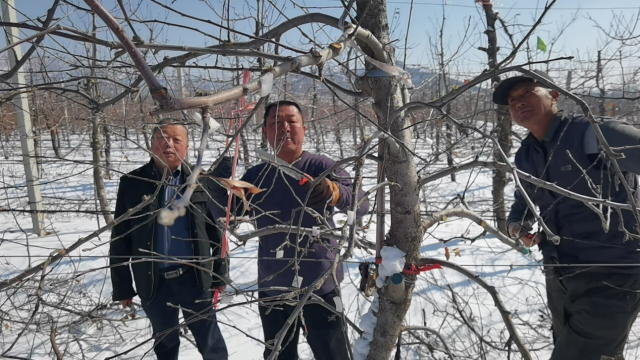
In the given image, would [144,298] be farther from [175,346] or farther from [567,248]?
[567,248]

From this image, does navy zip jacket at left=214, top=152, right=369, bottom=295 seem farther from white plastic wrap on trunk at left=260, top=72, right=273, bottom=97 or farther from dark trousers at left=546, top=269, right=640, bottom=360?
white plastic wrap on trunk at left=260, top=72, right=273, bottom=97

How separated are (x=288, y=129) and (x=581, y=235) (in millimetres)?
1492

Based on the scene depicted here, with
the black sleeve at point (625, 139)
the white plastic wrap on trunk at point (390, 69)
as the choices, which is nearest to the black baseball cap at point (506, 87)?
the black sleeve at point (625, 139)

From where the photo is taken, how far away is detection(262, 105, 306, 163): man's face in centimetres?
183

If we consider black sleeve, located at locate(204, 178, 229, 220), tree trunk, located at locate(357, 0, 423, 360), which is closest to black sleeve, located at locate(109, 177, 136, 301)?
black sleeve, located at locate(204, 178, 229, 220)

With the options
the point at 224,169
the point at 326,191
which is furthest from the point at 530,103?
the point at 224,169

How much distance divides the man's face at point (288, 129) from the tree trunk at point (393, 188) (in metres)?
0.53

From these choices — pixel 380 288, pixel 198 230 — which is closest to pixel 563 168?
pixel 380 288

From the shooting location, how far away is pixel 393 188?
1486 millimetres

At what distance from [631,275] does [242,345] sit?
2561 mm

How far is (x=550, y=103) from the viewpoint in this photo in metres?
1.87

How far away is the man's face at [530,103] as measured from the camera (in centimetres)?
183

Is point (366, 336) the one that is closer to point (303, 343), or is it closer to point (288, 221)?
point (288, 221)

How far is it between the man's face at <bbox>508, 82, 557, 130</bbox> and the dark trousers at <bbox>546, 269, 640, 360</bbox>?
30.0 inches
